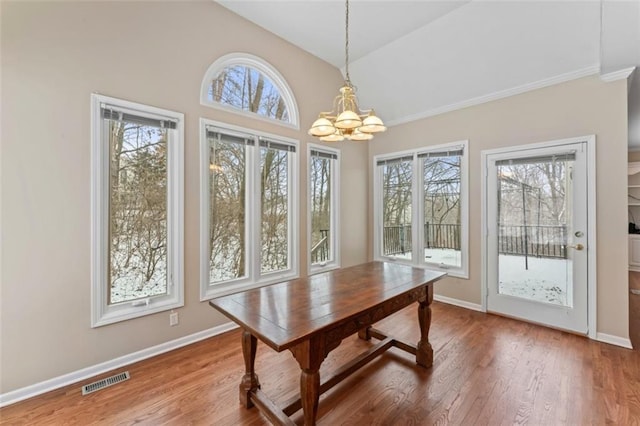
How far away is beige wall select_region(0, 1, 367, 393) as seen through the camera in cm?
194

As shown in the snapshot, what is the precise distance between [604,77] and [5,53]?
16.9 ft

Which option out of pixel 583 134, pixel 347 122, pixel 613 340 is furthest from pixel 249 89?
pixel 613 340

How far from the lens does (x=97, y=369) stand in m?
2.26

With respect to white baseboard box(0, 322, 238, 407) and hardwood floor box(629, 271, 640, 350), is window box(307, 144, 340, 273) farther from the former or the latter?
hardwood floor box(629, 271, 640, 350)

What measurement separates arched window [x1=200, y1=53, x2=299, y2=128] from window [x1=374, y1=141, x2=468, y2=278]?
1913mm

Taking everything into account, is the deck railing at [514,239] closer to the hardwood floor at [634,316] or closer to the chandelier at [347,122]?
the hardwood floor at [634,316]

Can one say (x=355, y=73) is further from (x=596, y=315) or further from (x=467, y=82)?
(x=596, y=315)

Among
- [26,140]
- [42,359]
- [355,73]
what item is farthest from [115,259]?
[355,73]

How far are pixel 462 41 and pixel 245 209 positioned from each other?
10.6 feet

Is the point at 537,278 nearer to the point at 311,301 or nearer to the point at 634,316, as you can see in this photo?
the point at 634,316

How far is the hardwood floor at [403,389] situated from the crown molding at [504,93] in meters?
2.79

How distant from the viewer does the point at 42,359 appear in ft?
6.73

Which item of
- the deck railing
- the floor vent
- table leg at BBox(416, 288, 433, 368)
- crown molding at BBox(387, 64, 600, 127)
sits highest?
crown molding at BBox(387, 64, 600, 127)

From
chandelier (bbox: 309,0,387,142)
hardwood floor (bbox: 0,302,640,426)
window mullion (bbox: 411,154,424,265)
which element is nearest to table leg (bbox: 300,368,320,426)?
hardwood floor (bbox: 0,302,640,426)
